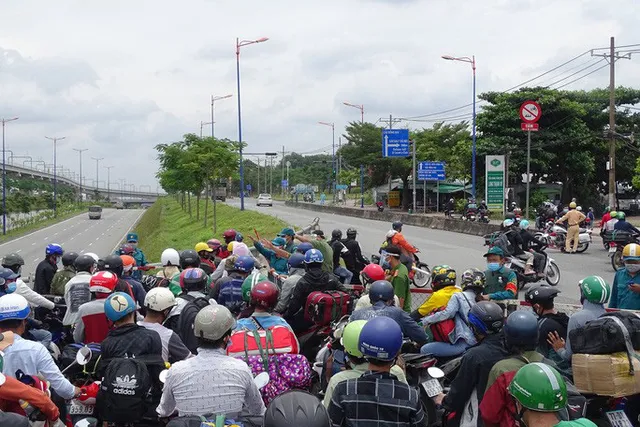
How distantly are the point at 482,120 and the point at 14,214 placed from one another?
48.8 metres

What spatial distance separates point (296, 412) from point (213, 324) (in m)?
1.36

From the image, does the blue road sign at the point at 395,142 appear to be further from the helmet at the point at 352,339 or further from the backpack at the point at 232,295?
the helmet at the point at 352,339

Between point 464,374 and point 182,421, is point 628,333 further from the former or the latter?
point 182,421

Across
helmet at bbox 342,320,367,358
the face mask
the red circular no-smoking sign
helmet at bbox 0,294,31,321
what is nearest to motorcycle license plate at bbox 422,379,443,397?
helmet at bbox 342,320,367,358

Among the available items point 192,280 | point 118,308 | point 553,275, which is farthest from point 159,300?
point 553,275

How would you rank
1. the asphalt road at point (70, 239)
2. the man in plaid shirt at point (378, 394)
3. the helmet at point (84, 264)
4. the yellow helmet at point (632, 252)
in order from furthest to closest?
1. the asphalt road at point (70, 239)
2. the helmet at point (84, 264)
3. the yellow helmet at point (632, 252)
4. the man in plaid shirt at point (378, 394)

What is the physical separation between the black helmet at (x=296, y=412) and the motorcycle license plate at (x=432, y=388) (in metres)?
2.18

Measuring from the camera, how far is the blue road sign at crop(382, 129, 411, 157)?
48125 mm

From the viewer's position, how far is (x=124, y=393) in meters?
4.42

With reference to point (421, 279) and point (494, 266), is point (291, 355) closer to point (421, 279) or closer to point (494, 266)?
point (494, 266)

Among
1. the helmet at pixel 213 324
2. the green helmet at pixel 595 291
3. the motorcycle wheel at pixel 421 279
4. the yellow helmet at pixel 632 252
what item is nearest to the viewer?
the helmet at pixel 213 324

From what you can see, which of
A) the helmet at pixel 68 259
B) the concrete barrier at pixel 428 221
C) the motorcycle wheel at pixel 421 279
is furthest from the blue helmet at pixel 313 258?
the concrete barrier at pixel 428 221

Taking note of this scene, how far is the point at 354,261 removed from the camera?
39.0 ft

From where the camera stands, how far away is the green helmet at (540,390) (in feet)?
10.3
